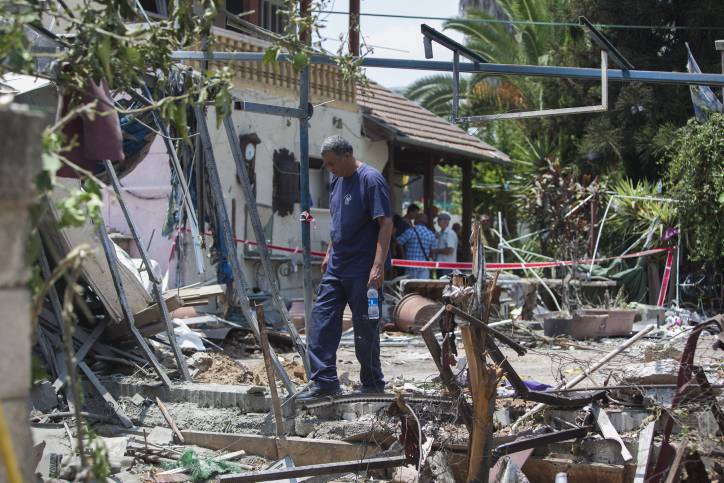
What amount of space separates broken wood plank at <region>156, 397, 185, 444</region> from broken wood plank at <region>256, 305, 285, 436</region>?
0.72 m

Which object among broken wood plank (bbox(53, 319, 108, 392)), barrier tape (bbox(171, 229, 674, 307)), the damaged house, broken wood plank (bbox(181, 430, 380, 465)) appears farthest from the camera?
barrier tape (bbox(171, 229, 674, 307))

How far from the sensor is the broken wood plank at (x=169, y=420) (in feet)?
22.2

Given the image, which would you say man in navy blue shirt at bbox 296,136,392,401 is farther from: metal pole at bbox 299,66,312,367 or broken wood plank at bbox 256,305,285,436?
metal pole at bbox 299,66,312,367

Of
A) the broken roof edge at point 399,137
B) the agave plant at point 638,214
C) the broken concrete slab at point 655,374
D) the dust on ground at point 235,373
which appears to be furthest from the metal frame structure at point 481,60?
the broken roof edge at point 399,137

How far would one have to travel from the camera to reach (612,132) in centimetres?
2091

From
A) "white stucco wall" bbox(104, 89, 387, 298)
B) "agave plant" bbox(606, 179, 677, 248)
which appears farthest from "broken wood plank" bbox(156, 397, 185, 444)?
"agave plant" bbox(606, 179, 677, 248)

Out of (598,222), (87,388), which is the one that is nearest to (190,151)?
(87,388)

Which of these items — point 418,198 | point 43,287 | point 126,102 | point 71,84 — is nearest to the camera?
point 43,287

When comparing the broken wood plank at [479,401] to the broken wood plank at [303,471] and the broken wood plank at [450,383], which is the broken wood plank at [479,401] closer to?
the broken wood plank at [450,383]

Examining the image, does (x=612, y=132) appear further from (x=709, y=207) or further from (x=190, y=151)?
(x=190, y=151)

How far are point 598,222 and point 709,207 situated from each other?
9.32 feet

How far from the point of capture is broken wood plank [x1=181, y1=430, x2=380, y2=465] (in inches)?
253

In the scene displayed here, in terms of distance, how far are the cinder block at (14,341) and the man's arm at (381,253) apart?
4.16 metres

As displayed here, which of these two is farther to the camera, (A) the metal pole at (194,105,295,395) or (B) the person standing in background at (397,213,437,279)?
(B) the person standing in background at (397,213,437,279)
